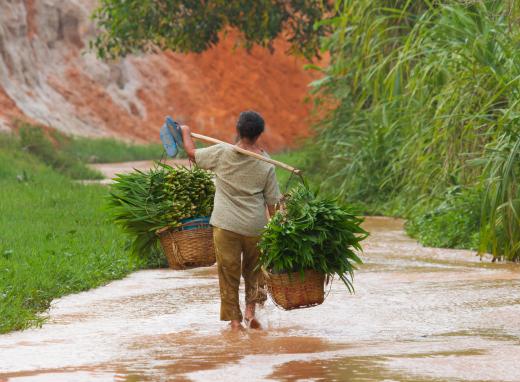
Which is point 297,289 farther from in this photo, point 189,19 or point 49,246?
point 189,19

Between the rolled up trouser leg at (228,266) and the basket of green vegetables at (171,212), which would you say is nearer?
the rolled up trouser leg at (228,266)

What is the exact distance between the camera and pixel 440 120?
13648mm

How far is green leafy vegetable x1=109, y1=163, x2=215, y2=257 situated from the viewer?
9109 millimetres

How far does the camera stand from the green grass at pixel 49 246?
956 cm

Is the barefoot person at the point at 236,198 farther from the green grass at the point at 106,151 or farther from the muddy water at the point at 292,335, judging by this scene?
the green grass at the point at 106,151

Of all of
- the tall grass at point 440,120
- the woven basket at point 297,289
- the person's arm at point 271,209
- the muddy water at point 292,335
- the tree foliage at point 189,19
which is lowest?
the muddy water at point 292,335

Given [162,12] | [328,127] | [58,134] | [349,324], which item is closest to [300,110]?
[58,134]

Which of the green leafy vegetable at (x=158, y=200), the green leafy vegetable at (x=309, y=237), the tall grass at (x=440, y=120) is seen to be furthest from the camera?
the tall grass at (x=440, y=120)

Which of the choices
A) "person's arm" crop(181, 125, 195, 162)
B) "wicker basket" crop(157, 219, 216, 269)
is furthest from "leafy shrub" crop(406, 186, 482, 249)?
"person's arm" crop(181, 125, 195, 162)

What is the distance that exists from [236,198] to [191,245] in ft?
1.79

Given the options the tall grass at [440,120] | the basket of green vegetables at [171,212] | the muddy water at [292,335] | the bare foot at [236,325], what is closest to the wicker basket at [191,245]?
the basket of green vegetables at [171,212]

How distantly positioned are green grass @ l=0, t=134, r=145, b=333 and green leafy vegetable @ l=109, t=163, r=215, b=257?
690 millimetres

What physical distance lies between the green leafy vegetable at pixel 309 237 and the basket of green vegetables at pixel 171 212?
0.72 metres

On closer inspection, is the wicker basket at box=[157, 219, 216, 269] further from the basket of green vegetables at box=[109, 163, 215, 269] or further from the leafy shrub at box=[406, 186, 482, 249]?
the leafy shrub at box=[406, 186, 482, 249]
